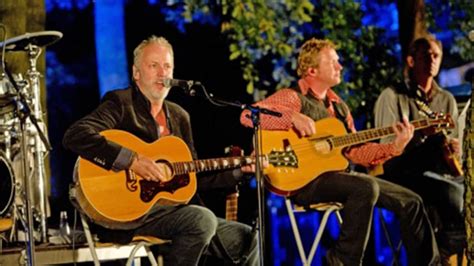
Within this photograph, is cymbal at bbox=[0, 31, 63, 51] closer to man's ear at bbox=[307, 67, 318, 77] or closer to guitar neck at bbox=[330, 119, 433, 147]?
man's ear at bbox=[307, 67, 318, 77]

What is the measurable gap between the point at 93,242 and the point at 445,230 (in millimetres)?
2597

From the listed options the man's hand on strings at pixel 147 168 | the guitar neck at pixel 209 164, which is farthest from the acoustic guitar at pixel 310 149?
the man's hand on strings at pixel 147 168

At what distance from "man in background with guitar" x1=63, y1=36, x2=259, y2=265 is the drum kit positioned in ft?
1.71

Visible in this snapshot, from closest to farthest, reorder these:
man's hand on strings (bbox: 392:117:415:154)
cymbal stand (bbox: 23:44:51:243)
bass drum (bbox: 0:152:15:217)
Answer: bass drum (bbox: 0:152:15:217)
cymbal stand (bbox: 23:44:51:243)
man's hand on strings (bbox: 392:117:415:154)

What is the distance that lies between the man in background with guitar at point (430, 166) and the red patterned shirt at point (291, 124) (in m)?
0.30

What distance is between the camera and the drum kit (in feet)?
17.1

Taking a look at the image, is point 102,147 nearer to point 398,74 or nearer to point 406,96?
point 406,96

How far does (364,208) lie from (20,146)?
2118mm

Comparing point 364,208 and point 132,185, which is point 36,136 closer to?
point 132,185

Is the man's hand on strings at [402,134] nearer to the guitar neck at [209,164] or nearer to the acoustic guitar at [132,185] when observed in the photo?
the guitar neck at [209,164]

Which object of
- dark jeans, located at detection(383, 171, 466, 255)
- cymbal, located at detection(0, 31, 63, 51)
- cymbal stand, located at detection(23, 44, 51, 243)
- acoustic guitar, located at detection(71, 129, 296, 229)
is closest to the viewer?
acoustic guitar, located at detection(71, 129, 296, 229)

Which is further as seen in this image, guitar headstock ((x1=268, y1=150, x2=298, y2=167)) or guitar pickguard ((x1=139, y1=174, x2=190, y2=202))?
guitar headstock ((x1=268, y1=150, x2=298, y2=167))

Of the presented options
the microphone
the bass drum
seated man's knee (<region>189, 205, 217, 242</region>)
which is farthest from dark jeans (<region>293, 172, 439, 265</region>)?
the bass drum

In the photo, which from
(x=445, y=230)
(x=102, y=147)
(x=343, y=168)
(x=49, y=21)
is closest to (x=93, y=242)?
(x=102, y=147)
